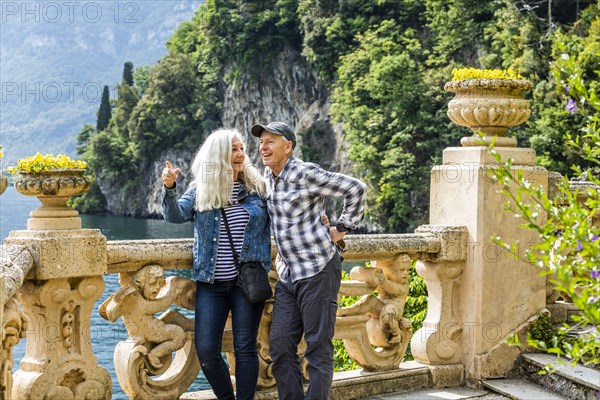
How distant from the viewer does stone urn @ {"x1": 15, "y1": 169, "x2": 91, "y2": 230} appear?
15.2 feet

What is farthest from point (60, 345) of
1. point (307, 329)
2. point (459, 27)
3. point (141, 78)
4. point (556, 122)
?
point (141, 78)

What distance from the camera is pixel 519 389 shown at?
6.22 meters

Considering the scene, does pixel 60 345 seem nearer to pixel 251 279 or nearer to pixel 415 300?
pixel 251 279

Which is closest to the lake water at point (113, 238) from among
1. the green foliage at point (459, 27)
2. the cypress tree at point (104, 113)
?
the cypress tree at point (104, 113)

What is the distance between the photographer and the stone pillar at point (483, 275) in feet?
21.1

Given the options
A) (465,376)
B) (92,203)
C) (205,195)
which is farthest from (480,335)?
(92,203)

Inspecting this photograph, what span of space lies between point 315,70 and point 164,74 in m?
22.7

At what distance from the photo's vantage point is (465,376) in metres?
6.54

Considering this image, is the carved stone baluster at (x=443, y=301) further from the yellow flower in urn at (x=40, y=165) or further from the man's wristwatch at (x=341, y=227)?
the yellow flower in urn at (x=40, y=165)

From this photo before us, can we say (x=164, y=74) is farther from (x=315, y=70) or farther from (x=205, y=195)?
(x=205, y=195)

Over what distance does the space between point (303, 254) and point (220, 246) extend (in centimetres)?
42

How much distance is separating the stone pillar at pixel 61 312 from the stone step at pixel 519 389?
2.54m

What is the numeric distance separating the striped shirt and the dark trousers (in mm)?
310

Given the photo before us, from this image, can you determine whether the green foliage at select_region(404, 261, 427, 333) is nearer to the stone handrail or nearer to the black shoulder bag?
the stone handrail
